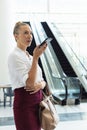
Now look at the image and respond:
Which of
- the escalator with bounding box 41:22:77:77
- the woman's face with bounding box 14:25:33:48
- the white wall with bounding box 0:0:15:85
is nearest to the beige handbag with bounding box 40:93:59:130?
the woman's face with bounding box 14:25:33:48

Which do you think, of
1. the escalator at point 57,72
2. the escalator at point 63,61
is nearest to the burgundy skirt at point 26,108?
the escalator at point 57,72

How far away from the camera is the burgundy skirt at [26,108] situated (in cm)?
195

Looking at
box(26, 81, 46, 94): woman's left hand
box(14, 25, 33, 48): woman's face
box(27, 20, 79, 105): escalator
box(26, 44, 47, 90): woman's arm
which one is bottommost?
box(26, 81, 46, 94): woman's left hand

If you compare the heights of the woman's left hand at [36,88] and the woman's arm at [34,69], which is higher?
the woman's arm at [34,69]

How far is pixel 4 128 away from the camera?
4879 mm

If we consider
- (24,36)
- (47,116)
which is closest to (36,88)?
(47,116)

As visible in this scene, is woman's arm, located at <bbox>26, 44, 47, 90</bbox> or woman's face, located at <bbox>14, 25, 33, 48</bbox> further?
woman's face, located at <bbox>14, 25, 33, 48</bbox>

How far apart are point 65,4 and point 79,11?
2.88 ft

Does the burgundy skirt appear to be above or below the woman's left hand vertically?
below

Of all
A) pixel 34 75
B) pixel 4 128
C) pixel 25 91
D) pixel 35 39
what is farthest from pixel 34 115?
pixel 35 39

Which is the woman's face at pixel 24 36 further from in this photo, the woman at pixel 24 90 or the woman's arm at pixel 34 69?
the woman's arm at pixel 34 69

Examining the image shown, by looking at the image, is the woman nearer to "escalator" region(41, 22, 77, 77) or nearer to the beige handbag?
the beige handbag

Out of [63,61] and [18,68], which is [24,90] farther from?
[63,61]

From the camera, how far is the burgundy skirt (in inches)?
76.8
